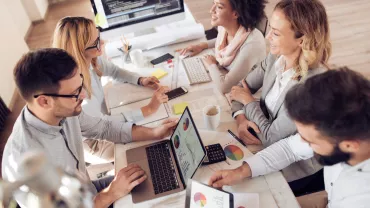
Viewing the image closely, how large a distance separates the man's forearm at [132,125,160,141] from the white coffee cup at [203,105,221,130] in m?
0.26

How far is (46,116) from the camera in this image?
4.29 feet

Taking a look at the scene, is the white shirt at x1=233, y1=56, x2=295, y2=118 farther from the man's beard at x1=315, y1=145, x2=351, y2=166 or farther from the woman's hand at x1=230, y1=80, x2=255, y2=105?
the man's beard at x1=315, y1=145, x2=351, y2=166

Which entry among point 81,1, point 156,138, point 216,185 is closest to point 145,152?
point 156,138

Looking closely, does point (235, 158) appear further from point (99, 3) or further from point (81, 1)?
point (81, 1)

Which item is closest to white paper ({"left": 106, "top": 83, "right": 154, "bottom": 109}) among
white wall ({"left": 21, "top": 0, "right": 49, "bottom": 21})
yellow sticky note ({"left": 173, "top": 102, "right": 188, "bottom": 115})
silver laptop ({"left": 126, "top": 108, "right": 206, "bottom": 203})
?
yellow sticky note ({"left": 173, "top": 102, "right": 188, "bottom": 115})

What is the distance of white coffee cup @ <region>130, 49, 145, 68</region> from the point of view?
2.10 metres

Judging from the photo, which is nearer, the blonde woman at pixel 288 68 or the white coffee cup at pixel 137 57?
the blonde woman at pixel 288 68

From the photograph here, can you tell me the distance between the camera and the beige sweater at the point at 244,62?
1.84 metres

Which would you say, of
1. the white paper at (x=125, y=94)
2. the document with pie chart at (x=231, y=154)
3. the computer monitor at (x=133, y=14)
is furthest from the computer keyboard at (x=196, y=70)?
the document with pie chart at (x=231, y=154)

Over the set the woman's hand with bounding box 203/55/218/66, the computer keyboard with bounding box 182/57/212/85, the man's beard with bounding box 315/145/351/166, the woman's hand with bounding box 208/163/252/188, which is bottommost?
the computer keyboard with bounding box 182/57/212/85

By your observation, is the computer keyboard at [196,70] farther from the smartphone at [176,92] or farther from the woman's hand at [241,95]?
the woman's hand at [241,95]

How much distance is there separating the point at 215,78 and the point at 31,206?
4.88 ft

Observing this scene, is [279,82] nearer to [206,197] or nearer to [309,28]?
[309,28]

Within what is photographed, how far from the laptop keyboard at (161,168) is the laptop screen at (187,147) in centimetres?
5
